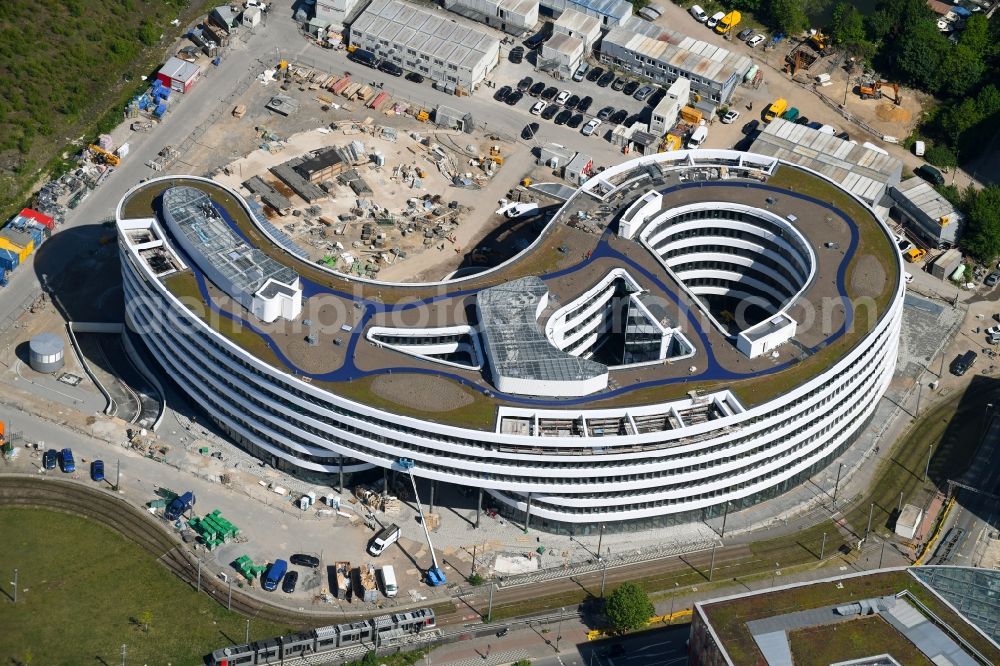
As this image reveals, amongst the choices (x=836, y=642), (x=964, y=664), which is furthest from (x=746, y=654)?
(x=964, y=664)

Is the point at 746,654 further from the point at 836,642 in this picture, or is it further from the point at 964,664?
the point at 964,664

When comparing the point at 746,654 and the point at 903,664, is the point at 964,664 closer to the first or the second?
the point at 903,664

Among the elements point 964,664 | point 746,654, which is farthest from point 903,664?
point 746,654
